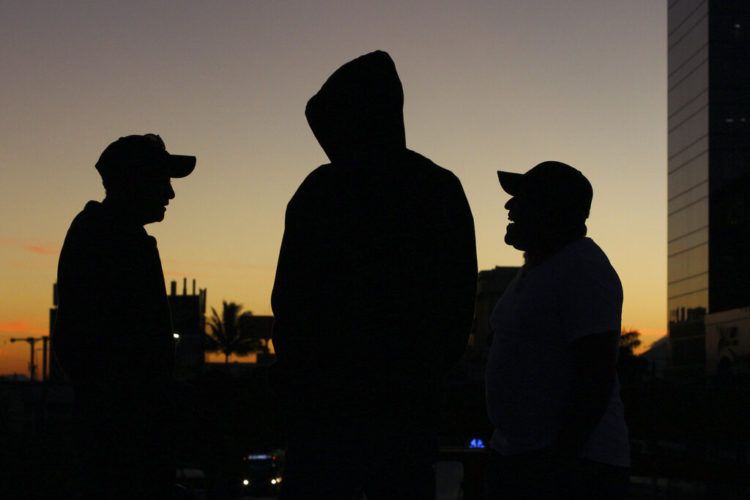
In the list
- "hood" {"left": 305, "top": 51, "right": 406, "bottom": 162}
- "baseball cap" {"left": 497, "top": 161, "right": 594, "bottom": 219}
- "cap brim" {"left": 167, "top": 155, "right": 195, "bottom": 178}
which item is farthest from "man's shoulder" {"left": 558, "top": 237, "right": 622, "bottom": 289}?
"cap brim" {"left": 167, "top": 155, "right": 195, "bottom": 178}

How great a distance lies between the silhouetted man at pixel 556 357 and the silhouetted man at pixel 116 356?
3.30 feet

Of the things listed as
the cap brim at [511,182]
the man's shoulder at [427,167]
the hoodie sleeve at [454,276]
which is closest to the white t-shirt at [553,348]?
the cap brim at [511,182]

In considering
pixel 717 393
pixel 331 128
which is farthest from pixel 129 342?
pixel 717 393

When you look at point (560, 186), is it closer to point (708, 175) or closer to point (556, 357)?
point (556, 357)

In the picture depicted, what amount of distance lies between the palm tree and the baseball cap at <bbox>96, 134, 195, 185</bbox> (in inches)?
4437

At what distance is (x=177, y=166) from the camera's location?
10.8 ft

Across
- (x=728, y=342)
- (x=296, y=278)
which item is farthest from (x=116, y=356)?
(x=728, y=342)

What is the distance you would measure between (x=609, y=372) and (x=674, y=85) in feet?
350

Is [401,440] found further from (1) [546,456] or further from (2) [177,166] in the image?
(2) [177,166]

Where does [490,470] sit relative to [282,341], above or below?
below

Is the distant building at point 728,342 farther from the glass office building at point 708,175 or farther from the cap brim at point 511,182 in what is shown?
the cap brim at point 511,182

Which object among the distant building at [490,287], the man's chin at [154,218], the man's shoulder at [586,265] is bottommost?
the man's shoulder at [586,265]

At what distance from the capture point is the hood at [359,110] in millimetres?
2611

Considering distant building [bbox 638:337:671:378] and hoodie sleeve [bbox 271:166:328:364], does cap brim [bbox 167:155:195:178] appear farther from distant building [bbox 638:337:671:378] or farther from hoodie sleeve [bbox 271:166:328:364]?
distant building [bbox 638:337:671:378]
